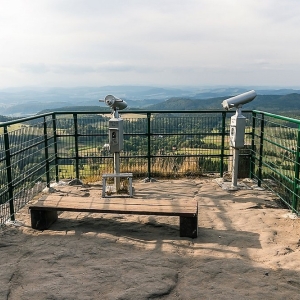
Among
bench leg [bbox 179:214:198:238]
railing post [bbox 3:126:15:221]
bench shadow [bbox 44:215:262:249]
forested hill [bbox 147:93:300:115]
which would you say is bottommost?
bench shadow [bbox 44:215:262:249]

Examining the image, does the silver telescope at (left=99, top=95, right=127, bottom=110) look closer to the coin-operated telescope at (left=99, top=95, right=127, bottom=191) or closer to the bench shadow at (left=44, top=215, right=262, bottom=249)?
the coin-operated telescope at (left=99, top=95, right=127, bottom=191)

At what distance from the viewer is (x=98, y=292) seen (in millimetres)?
3084

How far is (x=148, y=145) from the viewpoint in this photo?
7586 mm

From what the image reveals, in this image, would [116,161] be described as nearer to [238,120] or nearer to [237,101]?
[238,120]

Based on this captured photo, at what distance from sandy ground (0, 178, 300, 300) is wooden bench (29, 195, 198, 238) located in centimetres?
15

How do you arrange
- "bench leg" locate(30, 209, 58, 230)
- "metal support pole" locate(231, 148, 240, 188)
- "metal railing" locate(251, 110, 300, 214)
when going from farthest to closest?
"metal support pole" locate(231, 148, 240, 188)
"metal railing" locate(251, 110, 300, 214)
"bench leg" locate(30, 209, 58, 230)

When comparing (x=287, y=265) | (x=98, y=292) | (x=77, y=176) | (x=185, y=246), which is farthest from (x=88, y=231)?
(x=77, y=176)

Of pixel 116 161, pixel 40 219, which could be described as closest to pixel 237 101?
pixel 116 161

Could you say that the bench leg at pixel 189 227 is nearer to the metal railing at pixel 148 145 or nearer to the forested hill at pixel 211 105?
the metal railing at pixel 148 145

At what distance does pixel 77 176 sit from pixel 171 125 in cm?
247

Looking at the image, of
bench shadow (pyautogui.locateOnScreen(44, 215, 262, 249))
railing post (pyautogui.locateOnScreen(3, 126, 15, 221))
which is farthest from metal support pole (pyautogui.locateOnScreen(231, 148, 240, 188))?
railing post (pyautogui.locateOnScreen(3, 126, 15, 221))

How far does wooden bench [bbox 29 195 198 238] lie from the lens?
4.47 meters

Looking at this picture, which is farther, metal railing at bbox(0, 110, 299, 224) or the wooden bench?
metal railing at bbox(0, 110, 299, 224)

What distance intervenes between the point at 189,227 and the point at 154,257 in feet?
2.68
